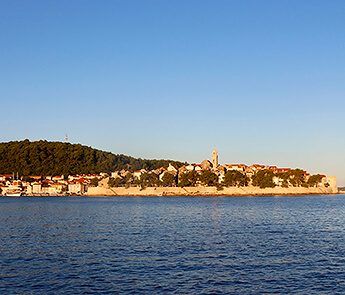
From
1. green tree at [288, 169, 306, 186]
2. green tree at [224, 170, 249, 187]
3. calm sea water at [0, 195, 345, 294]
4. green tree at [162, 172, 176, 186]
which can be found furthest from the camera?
green tree at [162, 172, 176, 186]

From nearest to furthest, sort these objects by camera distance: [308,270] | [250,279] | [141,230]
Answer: [250,279] < [308,270] < [141,230]

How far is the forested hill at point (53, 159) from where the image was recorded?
556 feet

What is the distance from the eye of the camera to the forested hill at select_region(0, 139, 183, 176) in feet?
556

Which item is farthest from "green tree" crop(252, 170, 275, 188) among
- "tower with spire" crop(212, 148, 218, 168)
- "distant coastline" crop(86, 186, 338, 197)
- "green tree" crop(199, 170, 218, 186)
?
"tower with spire" crop(212, 148, 218, 168)

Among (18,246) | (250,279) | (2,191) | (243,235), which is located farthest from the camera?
(2,191)

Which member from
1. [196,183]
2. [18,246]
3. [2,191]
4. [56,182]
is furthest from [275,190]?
[18,246]

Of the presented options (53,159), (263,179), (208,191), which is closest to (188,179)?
(208,191)

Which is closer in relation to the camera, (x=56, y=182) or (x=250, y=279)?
(x=250, y=279)

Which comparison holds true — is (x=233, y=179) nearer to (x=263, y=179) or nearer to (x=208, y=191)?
(x=208, y=191)

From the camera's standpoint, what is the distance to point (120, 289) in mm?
15867

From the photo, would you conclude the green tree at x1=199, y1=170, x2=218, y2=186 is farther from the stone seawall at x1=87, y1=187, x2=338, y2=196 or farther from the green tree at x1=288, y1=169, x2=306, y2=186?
the green tree at x1=288, y1=169, x2=306, y2=186

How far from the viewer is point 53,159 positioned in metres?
175

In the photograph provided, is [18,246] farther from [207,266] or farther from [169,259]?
[207,266]

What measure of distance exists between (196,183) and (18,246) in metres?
106
